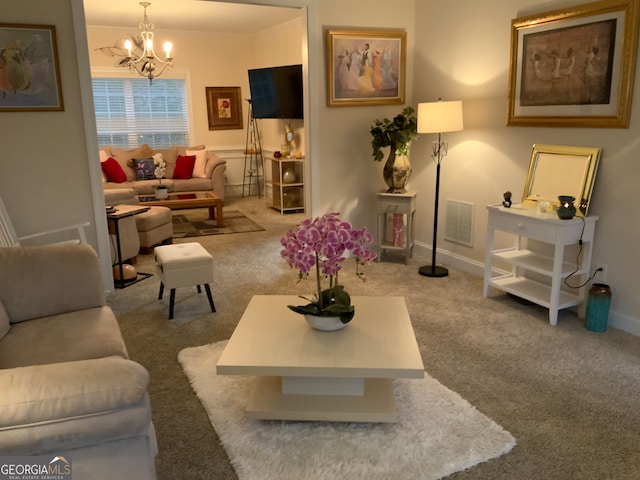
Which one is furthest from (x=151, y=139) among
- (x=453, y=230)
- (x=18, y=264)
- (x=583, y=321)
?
(x=583, y=321)

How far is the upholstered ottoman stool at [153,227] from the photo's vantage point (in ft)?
17.3

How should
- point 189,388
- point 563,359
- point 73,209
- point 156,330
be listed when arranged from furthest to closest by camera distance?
1. point 73,209
2. point 156,330
3. point 563,359
4. point 189,388

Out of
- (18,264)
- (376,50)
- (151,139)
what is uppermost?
(376,50)

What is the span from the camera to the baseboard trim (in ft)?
11.0

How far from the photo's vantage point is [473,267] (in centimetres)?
467

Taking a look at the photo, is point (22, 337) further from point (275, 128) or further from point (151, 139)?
point (151, 139)

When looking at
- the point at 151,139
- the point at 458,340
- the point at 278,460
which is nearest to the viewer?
the point at 278,460

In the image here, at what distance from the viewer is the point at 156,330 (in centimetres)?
348

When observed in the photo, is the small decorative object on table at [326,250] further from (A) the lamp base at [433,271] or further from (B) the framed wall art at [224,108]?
(B) the framed wall art at [224,108]

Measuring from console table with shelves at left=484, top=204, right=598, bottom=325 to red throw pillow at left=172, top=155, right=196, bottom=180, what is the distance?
5.29m

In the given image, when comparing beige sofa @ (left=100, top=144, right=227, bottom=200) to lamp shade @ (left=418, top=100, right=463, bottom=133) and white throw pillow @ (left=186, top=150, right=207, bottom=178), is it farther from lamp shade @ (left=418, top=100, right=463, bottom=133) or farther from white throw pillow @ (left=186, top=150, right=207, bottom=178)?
lamp shade @ (left=418, top=100, right=463, bottom=133)

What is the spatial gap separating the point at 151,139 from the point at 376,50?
205 inches

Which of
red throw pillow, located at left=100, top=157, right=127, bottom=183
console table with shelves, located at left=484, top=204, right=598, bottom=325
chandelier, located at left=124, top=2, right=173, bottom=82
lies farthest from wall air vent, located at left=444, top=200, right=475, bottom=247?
red throw pillow, located at left=100, top=157, right=127, bottom=183

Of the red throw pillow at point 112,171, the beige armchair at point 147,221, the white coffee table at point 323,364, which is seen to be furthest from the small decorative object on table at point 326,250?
the red throw pillow at point 112,171
